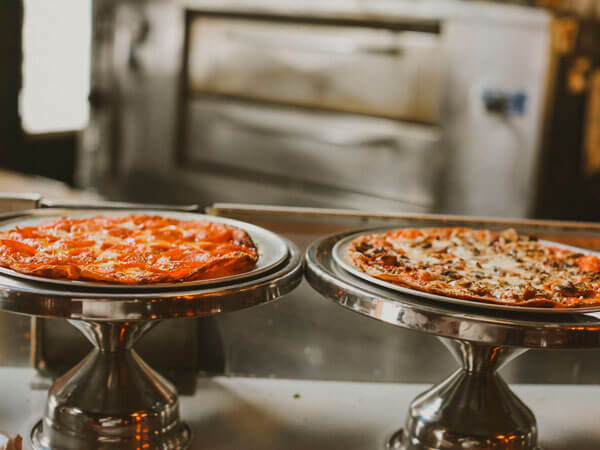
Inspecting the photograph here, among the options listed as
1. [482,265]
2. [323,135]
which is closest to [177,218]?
[482,265]

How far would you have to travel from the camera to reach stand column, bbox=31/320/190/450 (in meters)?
1.23

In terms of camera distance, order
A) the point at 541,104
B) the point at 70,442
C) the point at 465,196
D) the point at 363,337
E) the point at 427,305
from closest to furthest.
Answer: the point at 427,305, the point at 70,442, the point at 363,337, the point at 541,104, the point at 465,196

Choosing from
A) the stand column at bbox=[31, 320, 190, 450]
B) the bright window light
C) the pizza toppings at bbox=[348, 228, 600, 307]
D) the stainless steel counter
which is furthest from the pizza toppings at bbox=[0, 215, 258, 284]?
the bright window light

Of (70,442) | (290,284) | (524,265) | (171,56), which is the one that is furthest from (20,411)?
(171,56)

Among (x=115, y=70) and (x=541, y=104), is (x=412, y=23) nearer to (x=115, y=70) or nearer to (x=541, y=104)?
(x=541, y=104)

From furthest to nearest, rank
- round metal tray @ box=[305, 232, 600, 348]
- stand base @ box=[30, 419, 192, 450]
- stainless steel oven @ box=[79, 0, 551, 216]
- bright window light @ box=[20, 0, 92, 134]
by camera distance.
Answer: bright window light @ box=[20, 0, 92, 134] < stainless steel oven @ box=[79, 0, 551, 216] < stand base @ box=[30, 419, 192, 450] < round metal tray @ box=[305, 232, 600, 348]

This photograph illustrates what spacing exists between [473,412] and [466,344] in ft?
0.40

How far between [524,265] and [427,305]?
1.17 feet

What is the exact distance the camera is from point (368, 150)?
144 inches

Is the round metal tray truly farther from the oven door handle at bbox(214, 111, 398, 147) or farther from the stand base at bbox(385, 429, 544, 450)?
the oven door handle at bbox(214, 111, 398, 147)

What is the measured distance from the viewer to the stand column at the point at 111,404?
4.04ft

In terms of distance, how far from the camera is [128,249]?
4.08 ft

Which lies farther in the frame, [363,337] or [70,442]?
[363,337]

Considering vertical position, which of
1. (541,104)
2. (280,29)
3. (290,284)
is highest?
(280,29)
